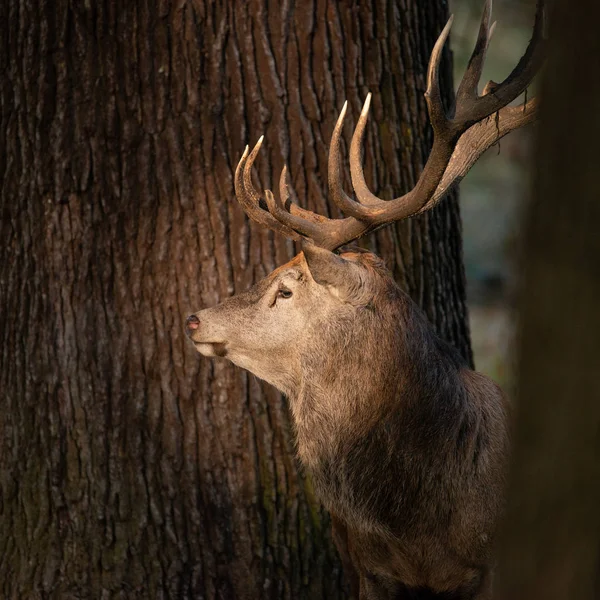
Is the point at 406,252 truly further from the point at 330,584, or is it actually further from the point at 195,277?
the point at 330,584

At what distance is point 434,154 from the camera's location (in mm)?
3758

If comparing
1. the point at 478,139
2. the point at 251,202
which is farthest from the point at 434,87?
the point at 251,202

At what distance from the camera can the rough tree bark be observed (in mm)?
4719

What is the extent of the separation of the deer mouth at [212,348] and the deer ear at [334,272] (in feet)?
1.88

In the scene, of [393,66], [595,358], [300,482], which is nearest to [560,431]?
[595,358]

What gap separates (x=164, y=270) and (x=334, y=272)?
115cm

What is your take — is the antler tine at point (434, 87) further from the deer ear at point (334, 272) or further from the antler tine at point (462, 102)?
the deer ear at point (334, 272)

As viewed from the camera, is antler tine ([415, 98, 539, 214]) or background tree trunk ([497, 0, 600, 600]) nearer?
background tree trunk ([497, 0, 600, 600])

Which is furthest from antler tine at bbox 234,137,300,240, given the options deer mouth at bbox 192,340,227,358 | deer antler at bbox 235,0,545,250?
deer mouth at bbox 192,340,227,358

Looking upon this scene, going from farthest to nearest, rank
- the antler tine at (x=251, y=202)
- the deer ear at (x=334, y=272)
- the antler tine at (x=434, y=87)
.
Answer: the antler tine at (x=251, y=202)
the deer ear at (x=334, y=272)
the antler tine at (x=434, y=87)

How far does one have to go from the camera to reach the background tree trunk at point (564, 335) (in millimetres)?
1949

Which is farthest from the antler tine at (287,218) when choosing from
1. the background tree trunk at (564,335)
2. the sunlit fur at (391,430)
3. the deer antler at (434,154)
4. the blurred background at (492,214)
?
the blurred background at (492,214)

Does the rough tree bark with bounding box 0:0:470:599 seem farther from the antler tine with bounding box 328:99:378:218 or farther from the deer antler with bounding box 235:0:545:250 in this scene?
the antler tine with bounding box 328:99:378:218

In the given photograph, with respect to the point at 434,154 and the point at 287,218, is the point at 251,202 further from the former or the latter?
the point at 434,154
